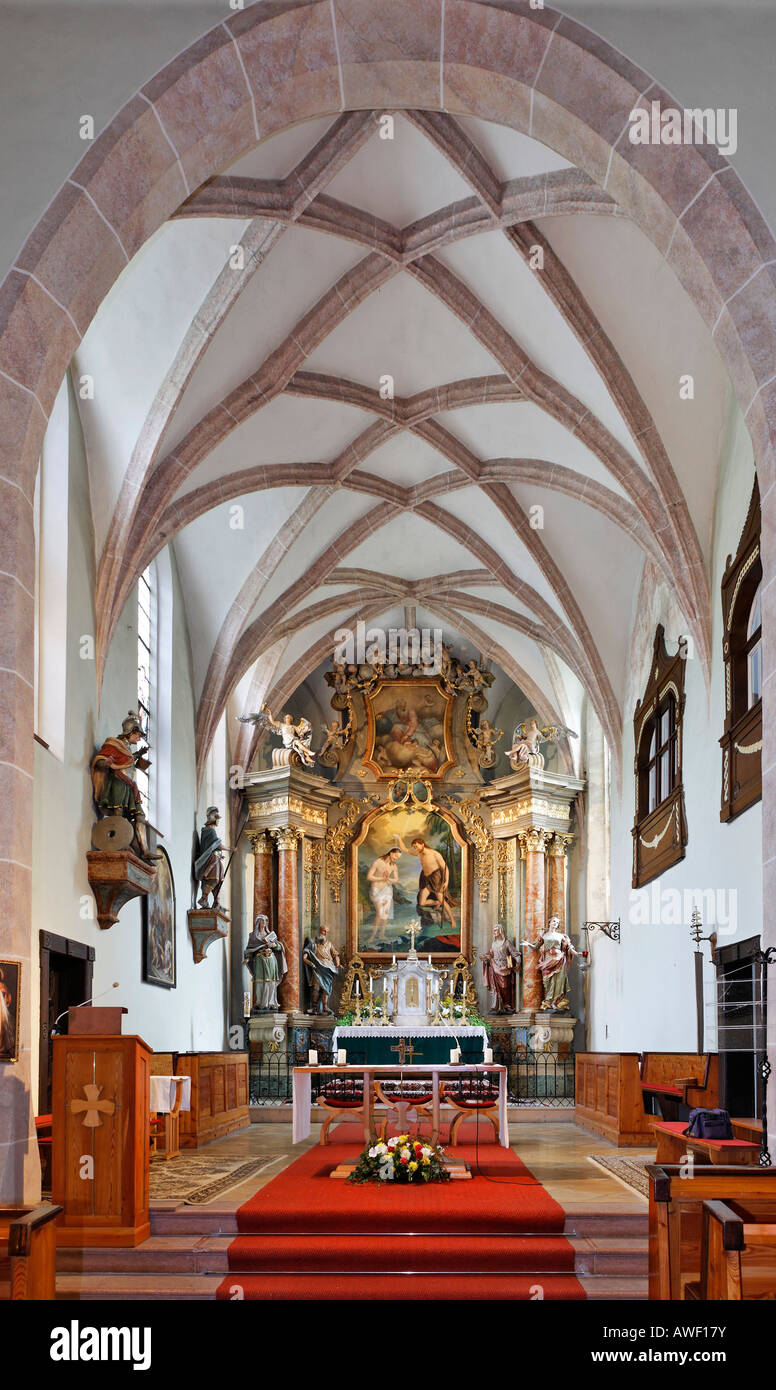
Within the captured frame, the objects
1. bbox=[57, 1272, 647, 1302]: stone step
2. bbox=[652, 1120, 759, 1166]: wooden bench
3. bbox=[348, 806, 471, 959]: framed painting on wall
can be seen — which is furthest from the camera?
bbox=[348, 806, 471, 959]: framed painting on wall

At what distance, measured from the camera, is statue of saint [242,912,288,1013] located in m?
19.7

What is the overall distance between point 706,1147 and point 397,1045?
8.48m

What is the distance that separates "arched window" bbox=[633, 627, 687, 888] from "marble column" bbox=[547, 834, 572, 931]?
162 inches

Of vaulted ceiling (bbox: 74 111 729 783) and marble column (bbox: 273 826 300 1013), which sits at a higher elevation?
vaulted ceiling (bbox: 74 111 729 783)

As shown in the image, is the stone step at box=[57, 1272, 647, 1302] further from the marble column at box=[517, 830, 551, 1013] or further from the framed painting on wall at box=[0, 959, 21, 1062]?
the marble column at box=[517, 830, 551, 1013]

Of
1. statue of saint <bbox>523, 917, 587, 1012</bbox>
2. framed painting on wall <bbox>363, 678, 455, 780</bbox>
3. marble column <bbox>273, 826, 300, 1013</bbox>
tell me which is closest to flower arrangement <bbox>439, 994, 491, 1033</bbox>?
statue of saint <bbox>523, 917, 587, 1012</bbox>

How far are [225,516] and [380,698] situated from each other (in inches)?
254

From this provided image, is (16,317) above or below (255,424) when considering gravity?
below

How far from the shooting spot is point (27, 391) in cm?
678

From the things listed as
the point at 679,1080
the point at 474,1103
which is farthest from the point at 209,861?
the point at 679,1080

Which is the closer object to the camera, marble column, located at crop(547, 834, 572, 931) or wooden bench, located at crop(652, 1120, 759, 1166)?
wooden bench, located at crop(652, 1120, 759, 1166)
